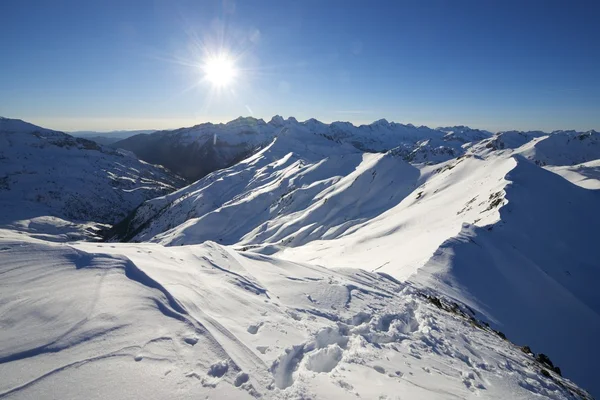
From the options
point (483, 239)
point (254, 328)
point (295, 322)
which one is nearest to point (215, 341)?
point (254, 328)

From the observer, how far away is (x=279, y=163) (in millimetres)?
164875

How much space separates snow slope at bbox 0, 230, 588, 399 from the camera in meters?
5.67

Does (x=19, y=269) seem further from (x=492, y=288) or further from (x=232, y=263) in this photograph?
(x=492, y=288)

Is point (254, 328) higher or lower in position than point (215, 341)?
lower

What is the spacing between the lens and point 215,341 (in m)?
7.37

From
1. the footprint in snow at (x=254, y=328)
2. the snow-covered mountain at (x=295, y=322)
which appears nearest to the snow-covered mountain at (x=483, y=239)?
the snow-covered mountain at (x=295, y=322)

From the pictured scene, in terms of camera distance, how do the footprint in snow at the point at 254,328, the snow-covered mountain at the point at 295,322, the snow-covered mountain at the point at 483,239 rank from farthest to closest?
1. the snow-covered mountain at the point at 483,239
2. the footprint in snow at the point at 254,328
3. the snow-covered mountain at the point at 295,322

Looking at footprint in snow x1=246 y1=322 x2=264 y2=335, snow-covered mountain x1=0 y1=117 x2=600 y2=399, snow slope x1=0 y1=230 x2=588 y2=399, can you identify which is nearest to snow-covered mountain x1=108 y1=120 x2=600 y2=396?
snow-covered mountain x1=0 y1=117 x2=600 y2=399

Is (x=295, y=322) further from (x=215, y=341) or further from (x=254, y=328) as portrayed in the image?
(x=215, y=341)

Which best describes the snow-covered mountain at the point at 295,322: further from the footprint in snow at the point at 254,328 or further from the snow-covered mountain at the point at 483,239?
the snow-covered mountain at the point at 483,239

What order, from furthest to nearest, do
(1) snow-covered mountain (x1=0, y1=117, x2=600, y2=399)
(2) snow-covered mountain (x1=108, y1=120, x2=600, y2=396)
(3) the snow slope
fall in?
(2) snow-covered mountain (x1=108, y1=120, x2=600, y2=396) < (1) snow-covered mountain (x1=0, y1=117, x2=600, y2=399) < (3) the snow slope

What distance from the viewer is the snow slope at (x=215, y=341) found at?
223 inches

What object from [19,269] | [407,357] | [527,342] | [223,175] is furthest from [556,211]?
[223,175]

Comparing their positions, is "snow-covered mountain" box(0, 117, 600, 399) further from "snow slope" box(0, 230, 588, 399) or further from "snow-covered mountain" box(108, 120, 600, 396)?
"snow-covered mountain" box(108, 120, 600, 396)
